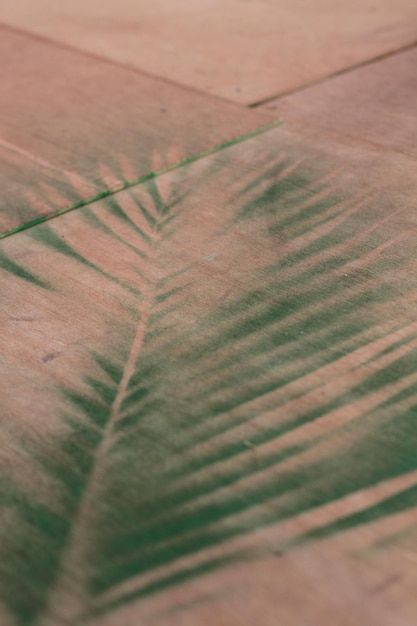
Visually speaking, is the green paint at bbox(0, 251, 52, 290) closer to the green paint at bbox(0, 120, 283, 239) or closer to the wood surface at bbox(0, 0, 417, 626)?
the wood surface at bbox(0, 0, 417, 626)

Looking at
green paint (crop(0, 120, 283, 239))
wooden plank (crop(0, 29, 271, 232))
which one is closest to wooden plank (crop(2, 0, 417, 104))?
wooden plank (crop(0, 29, 271, 232))

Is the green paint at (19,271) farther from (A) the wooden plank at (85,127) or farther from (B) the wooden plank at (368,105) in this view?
(B) the wooden plank at (368,105)

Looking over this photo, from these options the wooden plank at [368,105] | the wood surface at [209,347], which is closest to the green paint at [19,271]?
the wood surface at [209,347]

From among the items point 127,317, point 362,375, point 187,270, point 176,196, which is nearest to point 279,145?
point 176,196

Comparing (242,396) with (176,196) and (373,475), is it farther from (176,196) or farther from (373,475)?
(176,196)

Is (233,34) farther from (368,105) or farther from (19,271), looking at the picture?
(19,271)

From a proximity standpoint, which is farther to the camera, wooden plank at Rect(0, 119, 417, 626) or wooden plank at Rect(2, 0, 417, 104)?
wooden plank at Rect(2, 0, 417, 104)
